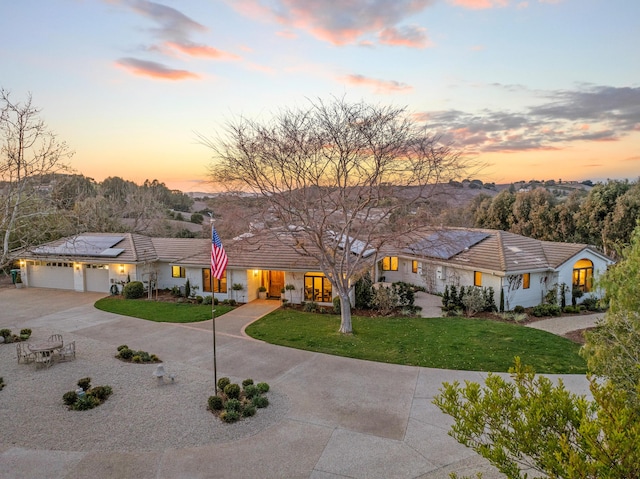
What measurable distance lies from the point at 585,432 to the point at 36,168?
662 inches

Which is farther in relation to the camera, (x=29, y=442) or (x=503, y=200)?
(x=503, y=200)

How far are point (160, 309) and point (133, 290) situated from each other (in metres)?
3.79

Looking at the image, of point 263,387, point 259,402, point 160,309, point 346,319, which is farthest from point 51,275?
point 259,402

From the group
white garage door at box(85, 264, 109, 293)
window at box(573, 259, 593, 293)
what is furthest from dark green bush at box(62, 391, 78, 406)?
window at box(573, 259, 593, 293)

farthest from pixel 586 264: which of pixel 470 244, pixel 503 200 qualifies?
pixel 503 200

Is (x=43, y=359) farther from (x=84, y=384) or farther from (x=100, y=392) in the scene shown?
(x=100, y=392)

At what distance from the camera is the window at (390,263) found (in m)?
28.9

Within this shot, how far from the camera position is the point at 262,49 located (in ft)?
61.2

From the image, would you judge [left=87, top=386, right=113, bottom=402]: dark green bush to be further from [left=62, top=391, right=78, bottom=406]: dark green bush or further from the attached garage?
the attached garage

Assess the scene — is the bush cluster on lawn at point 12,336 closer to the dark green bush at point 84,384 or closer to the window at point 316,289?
the dark green bush at point 84,384

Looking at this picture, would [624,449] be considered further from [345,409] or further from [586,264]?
[586,264]

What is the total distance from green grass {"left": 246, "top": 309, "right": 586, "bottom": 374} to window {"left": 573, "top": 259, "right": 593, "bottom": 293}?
296 inches

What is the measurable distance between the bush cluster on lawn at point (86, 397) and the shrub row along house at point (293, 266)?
9057 millimetres

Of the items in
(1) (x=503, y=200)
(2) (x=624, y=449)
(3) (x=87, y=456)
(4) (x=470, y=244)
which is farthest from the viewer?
(1) (x=503, y=200)
